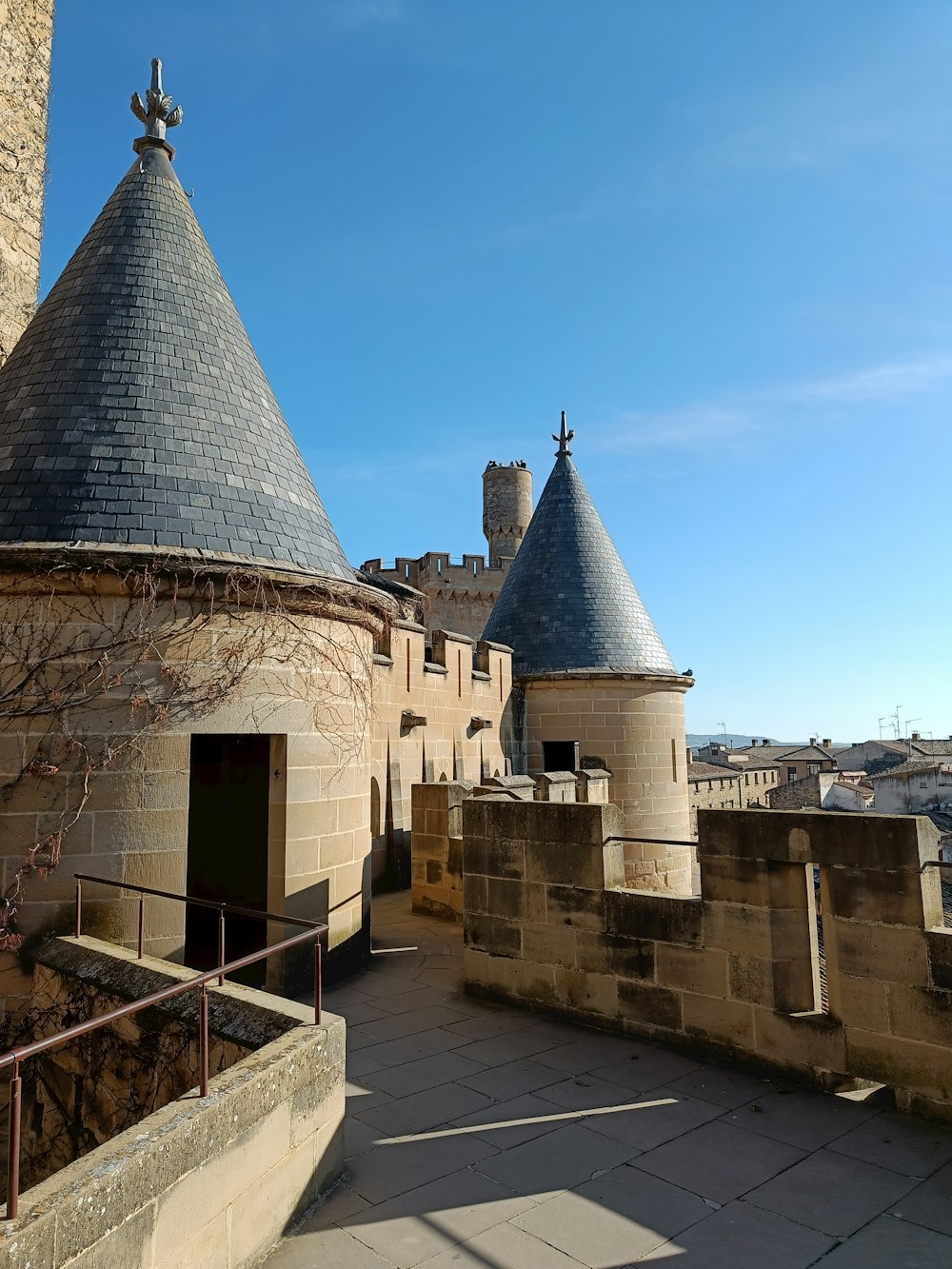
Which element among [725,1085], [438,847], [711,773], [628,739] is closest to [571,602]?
[628,739]

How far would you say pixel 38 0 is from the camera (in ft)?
38.2

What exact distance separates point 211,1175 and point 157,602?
393 centimetres

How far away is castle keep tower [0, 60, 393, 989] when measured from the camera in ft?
19.0

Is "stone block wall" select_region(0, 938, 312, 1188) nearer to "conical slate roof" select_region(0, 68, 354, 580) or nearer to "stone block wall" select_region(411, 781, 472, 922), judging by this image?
"conical slate roof" select_region(0, 68, 354, 580)

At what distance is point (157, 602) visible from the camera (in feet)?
19.9

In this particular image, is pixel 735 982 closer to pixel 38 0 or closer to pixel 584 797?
pixel 584 797

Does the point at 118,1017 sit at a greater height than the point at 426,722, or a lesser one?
lesser

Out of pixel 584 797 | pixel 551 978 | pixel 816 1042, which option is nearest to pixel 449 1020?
pixel 551 978

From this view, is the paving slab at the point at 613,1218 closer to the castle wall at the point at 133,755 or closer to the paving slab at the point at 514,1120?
the paving slab at the point at 514,1120

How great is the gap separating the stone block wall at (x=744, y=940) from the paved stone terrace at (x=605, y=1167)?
244mm

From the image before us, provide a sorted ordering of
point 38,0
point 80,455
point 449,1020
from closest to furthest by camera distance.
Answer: point 449,1020, point 80,455, point 38,0

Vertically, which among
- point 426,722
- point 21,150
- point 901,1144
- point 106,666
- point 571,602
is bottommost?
point 901,1144

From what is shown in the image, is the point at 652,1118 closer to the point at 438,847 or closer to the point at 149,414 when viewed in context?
the point at 438,847

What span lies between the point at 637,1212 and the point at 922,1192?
1341mm
